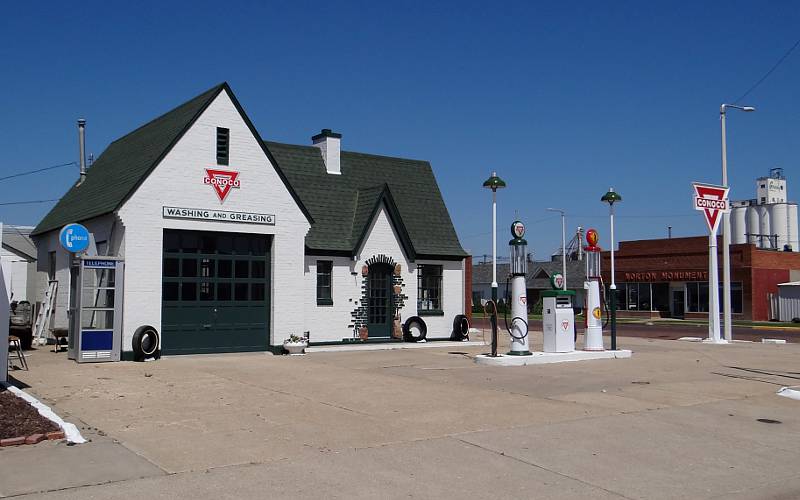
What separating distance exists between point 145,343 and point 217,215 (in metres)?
3.77

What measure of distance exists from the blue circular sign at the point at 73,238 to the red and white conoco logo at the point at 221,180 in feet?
10.8

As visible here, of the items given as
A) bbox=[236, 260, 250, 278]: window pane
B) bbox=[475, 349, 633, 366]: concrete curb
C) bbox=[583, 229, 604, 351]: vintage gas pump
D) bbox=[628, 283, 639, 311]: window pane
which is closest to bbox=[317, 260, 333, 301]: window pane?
bbox=[236, 260, 250, 278]: window pane

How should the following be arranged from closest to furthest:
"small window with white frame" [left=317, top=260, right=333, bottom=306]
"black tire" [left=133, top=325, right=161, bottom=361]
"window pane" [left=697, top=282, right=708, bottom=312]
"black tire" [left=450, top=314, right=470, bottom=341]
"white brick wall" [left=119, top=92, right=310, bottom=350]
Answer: "black tire" [left=133, top=325, right=161, bottom=361], "white brick wall" [left=119, top=92, right=310, bottom=350], "small window with white frame" [left=317, top=260, right=333, bottom=306], "black tire" [left=450, top=314, right=470, bottom=341], "window pane" [left=697, top=282, right=708, bottom=312]

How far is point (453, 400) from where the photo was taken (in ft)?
41.1

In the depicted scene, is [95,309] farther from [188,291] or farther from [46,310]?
[46,310]

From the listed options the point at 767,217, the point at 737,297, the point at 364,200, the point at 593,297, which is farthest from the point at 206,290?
the point at 767,217

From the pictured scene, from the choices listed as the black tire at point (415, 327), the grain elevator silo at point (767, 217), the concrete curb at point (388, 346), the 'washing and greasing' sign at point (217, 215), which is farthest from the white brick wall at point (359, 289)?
the grain elevator silo at point (767, 217)

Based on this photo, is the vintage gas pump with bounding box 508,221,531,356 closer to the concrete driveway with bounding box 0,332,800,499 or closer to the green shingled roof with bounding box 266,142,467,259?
the concrete driveway with bounding box 0,332,800,499

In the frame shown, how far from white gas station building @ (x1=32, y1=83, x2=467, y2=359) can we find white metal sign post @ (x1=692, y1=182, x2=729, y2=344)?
9950 millimetres

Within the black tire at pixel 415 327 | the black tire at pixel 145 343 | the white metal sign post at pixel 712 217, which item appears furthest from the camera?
the white metal sign post at pixel 712 217

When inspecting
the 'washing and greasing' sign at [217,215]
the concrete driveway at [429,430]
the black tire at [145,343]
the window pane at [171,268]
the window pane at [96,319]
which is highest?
→ the 'washing and greasing' sign at [217,215]

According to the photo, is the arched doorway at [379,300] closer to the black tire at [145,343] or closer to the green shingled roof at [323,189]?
the green shingled roof at [323,189]

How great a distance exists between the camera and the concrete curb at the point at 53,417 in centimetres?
890

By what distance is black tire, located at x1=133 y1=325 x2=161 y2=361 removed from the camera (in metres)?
18.6
